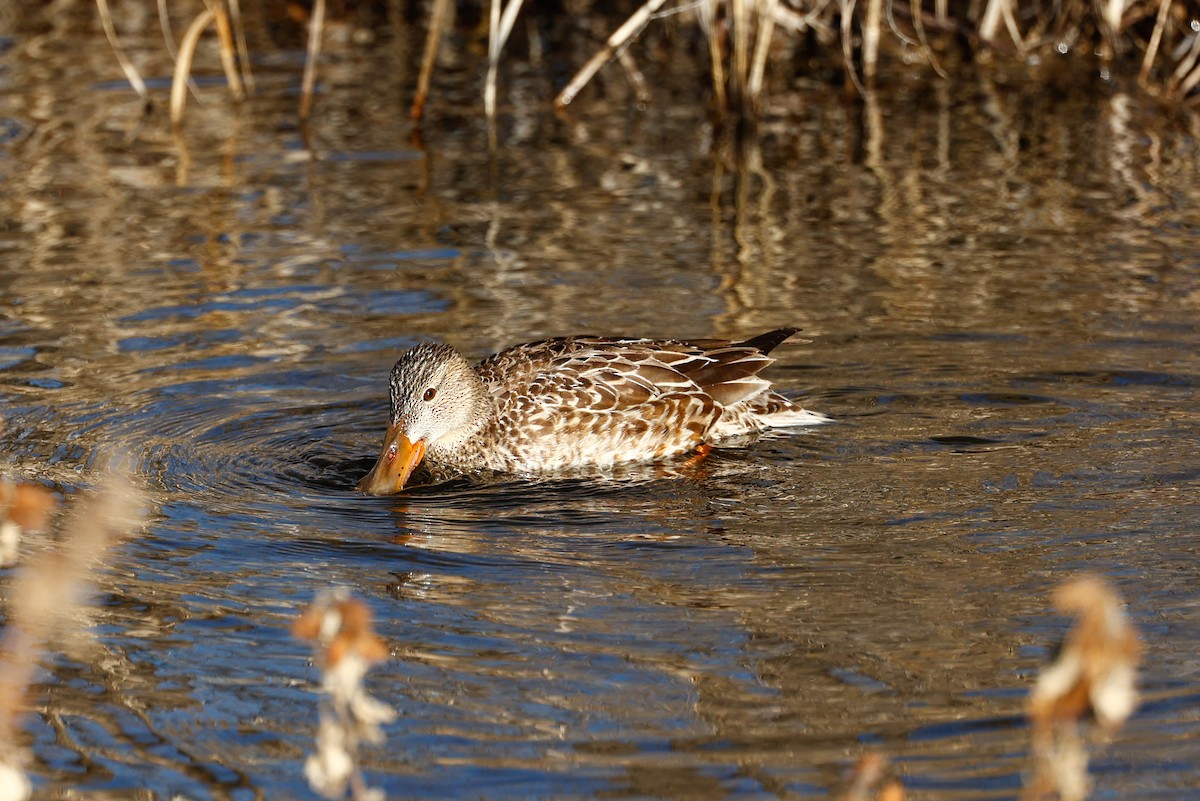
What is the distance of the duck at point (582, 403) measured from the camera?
7.84 meters

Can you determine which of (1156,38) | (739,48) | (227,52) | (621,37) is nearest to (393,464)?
(621,37)

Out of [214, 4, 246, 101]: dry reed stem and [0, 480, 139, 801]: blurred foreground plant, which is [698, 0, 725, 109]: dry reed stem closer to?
[214, 4, 246, 101]: dry reed stem

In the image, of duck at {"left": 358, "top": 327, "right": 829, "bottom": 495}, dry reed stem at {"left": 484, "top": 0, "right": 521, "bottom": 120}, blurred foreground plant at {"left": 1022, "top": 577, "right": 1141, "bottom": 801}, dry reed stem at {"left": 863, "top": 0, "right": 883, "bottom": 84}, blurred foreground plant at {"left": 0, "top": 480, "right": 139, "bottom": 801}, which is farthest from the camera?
dry reed stem at {"left": 863, "top": 0, "right": 883, "bottom": 84}

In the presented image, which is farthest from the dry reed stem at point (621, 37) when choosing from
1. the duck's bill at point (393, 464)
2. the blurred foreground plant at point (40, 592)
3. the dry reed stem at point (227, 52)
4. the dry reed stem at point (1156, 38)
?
the blurred foreground plant at point (40, 592)

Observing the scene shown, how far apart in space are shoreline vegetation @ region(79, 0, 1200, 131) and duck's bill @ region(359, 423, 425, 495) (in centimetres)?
532

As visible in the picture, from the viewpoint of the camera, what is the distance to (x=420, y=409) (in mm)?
7723

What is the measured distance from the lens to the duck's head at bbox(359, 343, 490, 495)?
24.9ft

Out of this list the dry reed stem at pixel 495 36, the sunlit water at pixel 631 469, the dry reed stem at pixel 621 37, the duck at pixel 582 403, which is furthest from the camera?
the dry reed stem at pixel 495 36

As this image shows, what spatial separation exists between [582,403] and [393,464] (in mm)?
981

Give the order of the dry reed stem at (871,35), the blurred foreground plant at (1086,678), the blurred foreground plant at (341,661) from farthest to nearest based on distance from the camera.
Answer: the dry reed stem at (871,35) → the blurred foreground plant at (341,661) → the blurred foreground plant at (1086,678)

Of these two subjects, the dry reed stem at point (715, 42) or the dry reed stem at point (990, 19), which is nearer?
the dry reed stem at point (715, 42)

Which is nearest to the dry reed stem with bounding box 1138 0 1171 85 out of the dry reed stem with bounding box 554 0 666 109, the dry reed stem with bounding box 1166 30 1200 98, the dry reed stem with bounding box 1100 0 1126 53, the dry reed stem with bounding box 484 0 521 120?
the dry reed stem with bounding box 1166 30 1200 98

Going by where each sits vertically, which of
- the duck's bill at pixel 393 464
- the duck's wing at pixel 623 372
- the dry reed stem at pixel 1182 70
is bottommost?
the duck's bill at pixel 393 464

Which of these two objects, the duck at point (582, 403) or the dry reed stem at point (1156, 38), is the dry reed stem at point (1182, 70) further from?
the duck at point (582, 403)
